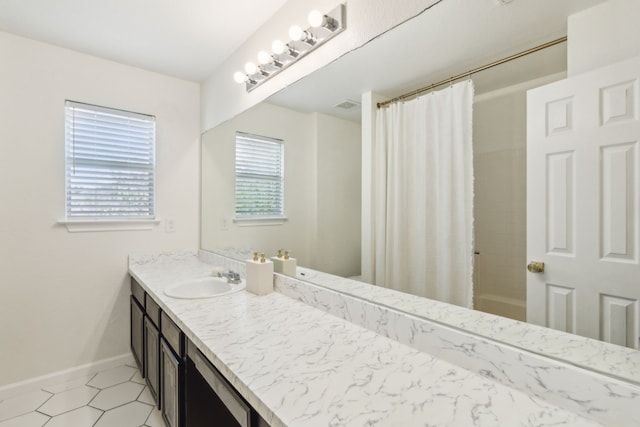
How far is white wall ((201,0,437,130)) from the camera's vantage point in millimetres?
1145

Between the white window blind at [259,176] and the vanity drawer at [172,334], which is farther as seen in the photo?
the white window blind at [259,176]

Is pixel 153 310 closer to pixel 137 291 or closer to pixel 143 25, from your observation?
pixel 137 291

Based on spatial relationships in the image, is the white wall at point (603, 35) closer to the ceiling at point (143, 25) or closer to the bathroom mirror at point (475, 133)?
the bathroom mirror at point (475, 133)

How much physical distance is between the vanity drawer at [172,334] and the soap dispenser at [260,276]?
398 millimetres

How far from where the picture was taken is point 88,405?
1870mm

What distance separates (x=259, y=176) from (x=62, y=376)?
1.95m

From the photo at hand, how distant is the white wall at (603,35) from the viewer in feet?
2.07

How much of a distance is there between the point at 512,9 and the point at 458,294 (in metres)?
0.84

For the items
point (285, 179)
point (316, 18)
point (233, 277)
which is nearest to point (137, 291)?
point (233, 277)

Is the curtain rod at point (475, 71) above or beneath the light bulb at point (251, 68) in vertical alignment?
beneath

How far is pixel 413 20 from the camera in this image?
1.06 meters

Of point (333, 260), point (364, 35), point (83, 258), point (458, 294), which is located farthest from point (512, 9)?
point (83, 258)

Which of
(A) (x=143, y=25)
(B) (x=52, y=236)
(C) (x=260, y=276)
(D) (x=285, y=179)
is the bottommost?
(C) (x=260, y=276)

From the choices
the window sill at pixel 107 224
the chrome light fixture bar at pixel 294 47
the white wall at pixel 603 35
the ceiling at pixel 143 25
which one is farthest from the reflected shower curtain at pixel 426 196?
the window sill at pixel 107 224
